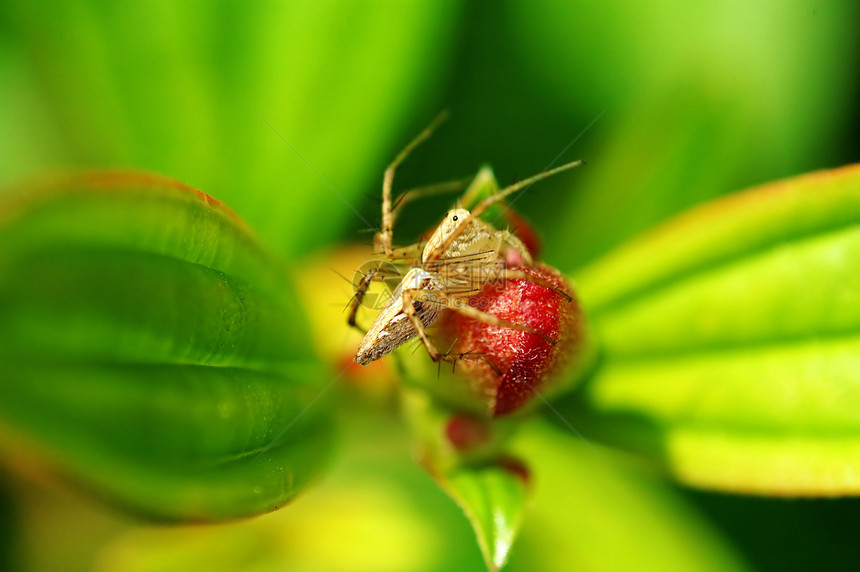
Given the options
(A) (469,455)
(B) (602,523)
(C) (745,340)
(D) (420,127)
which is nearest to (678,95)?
(D) (420,127)

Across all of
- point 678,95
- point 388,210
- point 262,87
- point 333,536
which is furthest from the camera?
point 678,95

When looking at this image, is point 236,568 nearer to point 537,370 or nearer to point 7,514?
point 7,514

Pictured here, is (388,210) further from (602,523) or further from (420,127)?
(602,523)

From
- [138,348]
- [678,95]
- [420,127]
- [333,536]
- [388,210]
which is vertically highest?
[678,95]

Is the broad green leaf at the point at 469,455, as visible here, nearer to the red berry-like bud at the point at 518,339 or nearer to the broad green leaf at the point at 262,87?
the red berry-like bud at the point at 518,339

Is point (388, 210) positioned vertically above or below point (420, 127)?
below

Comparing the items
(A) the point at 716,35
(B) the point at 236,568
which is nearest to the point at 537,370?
(B) the point at 236,568
